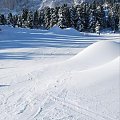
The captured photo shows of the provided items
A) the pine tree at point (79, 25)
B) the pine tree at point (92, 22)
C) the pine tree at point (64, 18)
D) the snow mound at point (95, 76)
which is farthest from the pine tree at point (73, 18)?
the snow mound at point (95, 76)

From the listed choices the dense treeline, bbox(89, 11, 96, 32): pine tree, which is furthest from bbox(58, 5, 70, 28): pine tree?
bbox(89, 11, 96, 32): pine tree

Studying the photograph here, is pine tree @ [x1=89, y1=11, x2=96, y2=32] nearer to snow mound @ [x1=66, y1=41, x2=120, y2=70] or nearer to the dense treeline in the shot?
the dense treeline

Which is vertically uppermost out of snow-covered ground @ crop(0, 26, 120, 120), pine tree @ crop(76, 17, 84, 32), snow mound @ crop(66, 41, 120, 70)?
snow mound @ crop(66, 41, 120, 70)

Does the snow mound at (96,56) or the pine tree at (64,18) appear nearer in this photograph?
the snow mound at (96,56)

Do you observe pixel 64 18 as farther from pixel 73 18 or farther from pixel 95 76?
pixel 95 76

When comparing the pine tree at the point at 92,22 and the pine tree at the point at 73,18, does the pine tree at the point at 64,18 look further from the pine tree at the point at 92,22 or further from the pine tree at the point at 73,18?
the pine tree at the point at 92,22

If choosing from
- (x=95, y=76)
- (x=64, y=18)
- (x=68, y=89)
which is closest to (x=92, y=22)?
(x=64, y=18)

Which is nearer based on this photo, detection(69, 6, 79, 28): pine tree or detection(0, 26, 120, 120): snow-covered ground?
detection(0, 26, 120, 120): snow-covered ground

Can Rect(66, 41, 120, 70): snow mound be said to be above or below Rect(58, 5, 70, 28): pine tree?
above

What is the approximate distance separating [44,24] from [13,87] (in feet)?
276

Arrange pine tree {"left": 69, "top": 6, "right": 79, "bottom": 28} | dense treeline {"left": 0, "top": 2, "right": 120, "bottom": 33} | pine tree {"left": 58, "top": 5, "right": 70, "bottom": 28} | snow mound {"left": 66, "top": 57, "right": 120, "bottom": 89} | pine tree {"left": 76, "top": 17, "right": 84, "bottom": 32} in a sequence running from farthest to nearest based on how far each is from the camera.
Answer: pine tree {"left": 69, "top": 6, "right": 79, "bottom": 28}
dense treeline {"left": 0, "top": 2, "right": 120, "bottom": 33}
pine tree {"left": 76, "top": 17, "right": 84, "bottom": 32}
pine tree {"left": 58, "top": 5, "right": 70, "bottom": 28}
snow mound {"left": 66, "top": 57, "right": 120, "bottom": 89}

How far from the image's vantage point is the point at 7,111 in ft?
42.4

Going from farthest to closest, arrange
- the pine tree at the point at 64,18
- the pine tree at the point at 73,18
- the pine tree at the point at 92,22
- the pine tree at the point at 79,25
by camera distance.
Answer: the pine tree at the point at 73,18, the pine tree at the point at 92,22, the pine tree at the point at 79,25, the pine tree at the point at 64,18

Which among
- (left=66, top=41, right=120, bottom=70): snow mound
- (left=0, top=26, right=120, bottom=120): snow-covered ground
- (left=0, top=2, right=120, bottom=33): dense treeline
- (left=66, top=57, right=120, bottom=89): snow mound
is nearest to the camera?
(left=0, top=26, right=120, bottom=120): snow-covered ground
